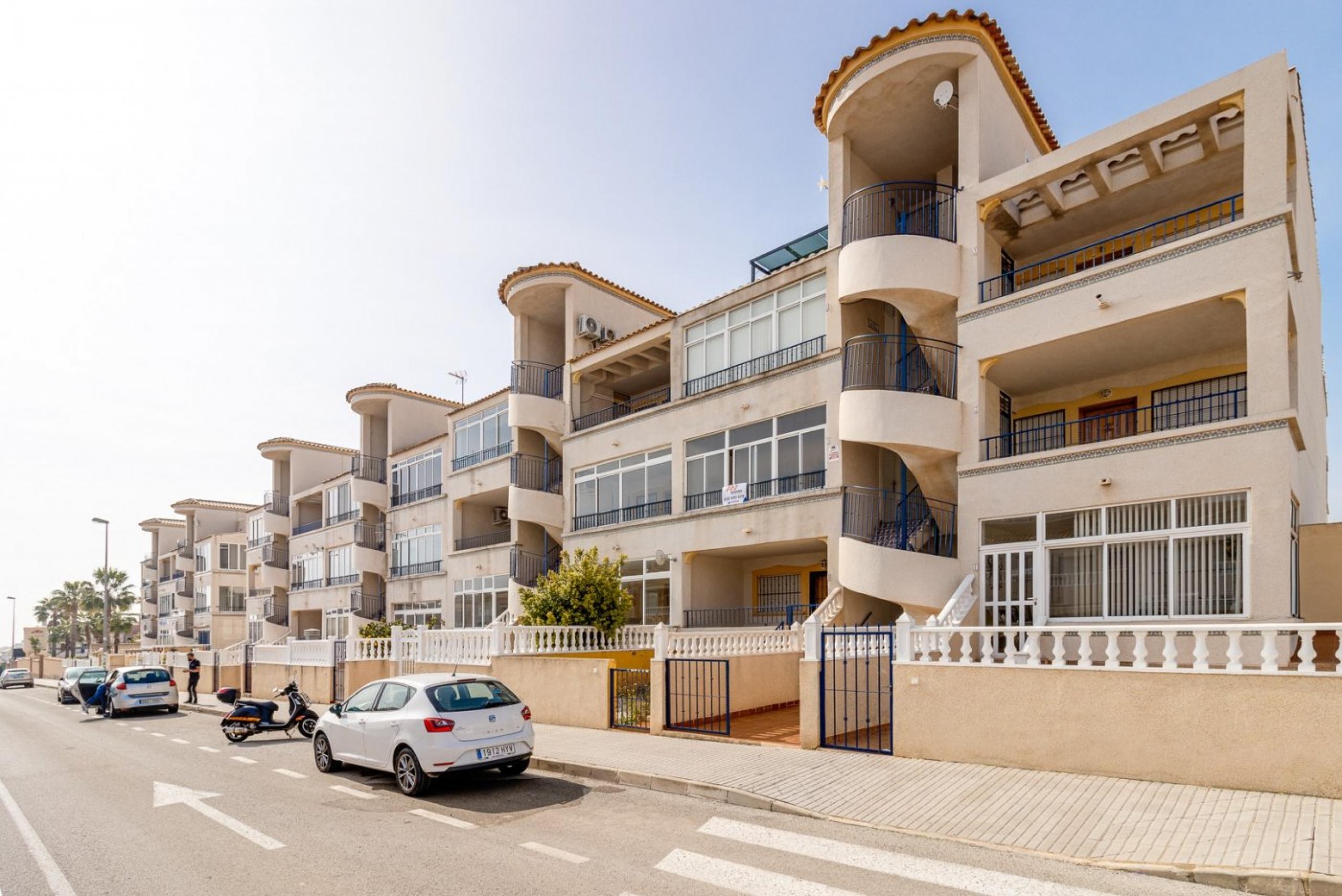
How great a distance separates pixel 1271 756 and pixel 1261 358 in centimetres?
781

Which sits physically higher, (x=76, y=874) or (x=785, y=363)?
(x=785, y=363)

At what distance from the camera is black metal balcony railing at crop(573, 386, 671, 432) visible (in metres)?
27.5

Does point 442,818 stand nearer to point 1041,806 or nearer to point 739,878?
point 739,878

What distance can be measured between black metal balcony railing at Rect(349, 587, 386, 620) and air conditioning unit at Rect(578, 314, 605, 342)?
736 inches

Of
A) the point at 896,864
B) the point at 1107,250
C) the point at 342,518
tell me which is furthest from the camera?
the point at 342,518

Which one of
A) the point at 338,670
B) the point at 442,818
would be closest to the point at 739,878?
the point at 442,818

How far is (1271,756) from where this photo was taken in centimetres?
848

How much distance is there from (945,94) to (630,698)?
48.0 feet

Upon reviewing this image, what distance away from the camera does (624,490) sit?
26250mm

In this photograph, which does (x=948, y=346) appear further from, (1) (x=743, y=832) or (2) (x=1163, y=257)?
(1) (x=743, y=832)

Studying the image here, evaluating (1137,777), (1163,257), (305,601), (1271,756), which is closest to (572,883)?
(1137,777)

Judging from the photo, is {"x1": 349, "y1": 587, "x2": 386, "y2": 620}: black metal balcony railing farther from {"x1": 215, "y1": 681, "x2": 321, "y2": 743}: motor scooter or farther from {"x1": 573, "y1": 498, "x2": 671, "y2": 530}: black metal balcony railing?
{"x1": 215, "y1": 681, "x2": 321, "y2": 743}: motor scooter

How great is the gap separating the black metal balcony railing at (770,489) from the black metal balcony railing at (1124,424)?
4473 millimetres

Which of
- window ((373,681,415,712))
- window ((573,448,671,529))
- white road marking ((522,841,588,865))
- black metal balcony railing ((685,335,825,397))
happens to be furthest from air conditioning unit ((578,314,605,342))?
white road marking ((522,841,588,865))
